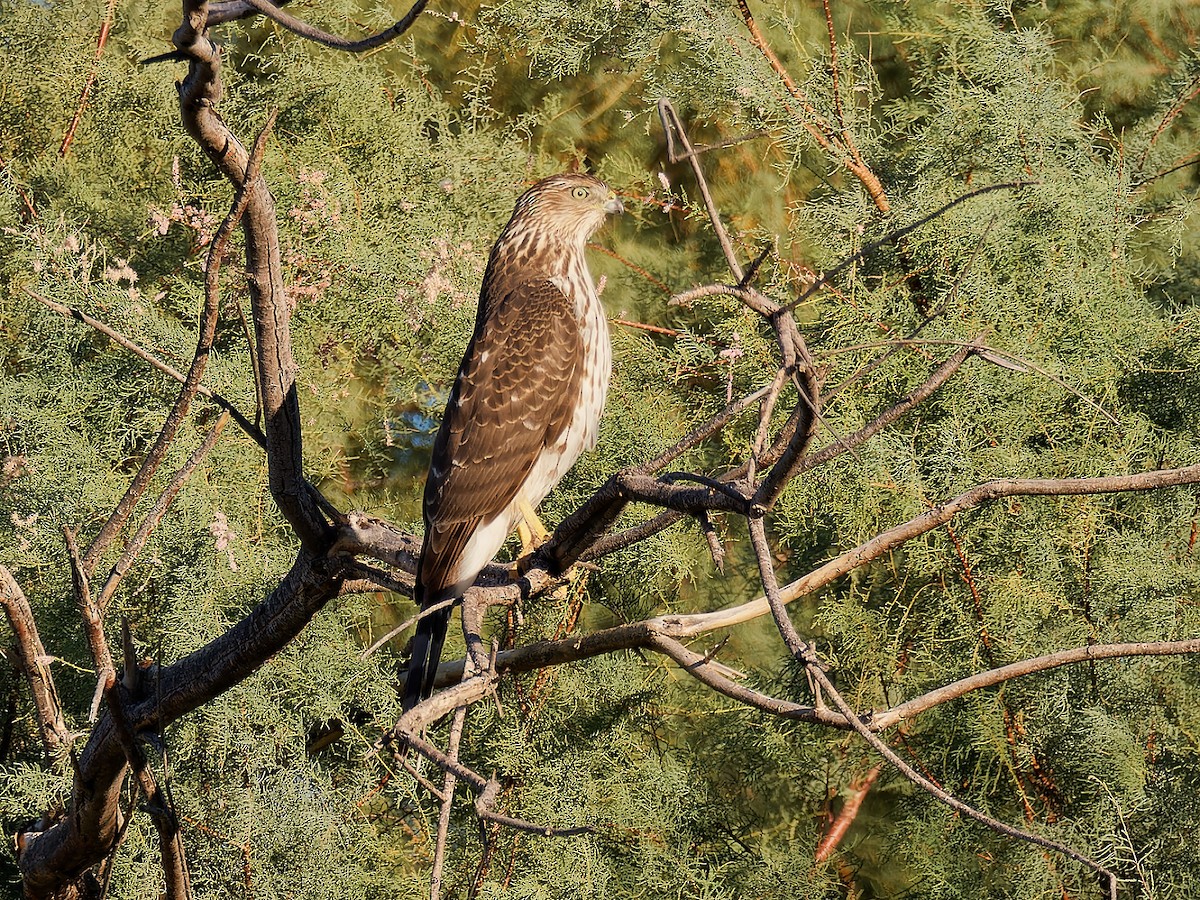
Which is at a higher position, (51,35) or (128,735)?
(51,35)

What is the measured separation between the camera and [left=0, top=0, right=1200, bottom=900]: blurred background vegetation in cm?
340

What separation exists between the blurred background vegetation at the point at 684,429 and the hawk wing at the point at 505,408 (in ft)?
2.61

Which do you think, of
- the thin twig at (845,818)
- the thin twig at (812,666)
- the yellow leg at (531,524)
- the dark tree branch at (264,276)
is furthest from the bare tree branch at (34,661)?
the thin twig at (845,818)

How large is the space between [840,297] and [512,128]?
196 cm

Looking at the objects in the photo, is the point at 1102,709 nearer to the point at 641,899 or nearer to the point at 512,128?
the point at 641,899

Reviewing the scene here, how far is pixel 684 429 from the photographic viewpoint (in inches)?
157

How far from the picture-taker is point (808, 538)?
12.4ft

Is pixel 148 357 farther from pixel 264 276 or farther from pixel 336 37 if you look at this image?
pixel 336 37

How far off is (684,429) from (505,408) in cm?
125

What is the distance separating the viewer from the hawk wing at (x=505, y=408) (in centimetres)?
279

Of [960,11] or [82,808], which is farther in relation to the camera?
[960,11]

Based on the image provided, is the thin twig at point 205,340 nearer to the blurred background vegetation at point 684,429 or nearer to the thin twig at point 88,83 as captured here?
the blurred background vegetation at point 684,429

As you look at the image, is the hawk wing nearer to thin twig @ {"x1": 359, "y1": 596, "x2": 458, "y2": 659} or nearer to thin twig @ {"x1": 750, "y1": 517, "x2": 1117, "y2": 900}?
thin twig @ {"x1": 359, "y1": 596, "x2": 458, "y2": 659}

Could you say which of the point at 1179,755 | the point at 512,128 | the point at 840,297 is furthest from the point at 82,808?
the point at 512,128
